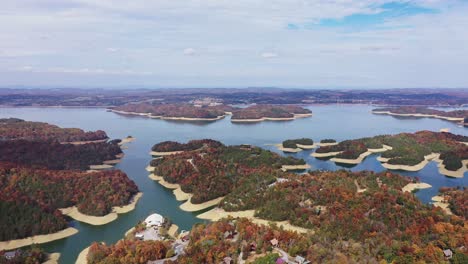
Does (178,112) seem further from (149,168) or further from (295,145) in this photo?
(149,168)

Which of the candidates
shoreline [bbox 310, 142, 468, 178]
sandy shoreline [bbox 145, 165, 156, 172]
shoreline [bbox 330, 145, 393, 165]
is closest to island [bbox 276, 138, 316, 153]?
shoreline [bbox 310, 142, 468, 178]

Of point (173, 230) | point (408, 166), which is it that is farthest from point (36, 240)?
point (408, 166)

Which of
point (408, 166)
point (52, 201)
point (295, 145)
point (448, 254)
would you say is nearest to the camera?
point (448, 254)

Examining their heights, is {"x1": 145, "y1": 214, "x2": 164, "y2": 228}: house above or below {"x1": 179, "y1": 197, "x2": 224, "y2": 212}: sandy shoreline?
above

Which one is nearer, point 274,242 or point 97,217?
point 274,242

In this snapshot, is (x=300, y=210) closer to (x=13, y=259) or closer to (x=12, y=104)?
(x=13, y=259)

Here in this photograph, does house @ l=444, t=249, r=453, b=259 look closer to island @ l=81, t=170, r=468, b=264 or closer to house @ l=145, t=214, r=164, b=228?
island @ l=81, t=170, r=468, b=264

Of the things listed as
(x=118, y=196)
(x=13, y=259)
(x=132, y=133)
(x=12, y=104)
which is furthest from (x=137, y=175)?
(x=12, y=104)

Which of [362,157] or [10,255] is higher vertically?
[362,157]
